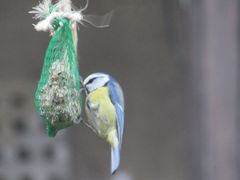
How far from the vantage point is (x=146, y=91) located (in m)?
4.30

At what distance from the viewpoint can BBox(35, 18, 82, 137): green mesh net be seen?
7.21ft

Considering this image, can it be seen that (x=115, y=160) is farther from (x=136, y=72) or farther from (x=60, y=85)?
(x=136, y=72)

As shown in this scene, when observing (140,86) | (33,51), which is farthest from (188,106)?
(33,51)

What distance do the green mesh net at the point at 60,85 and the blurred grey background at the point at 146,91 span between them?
1784mm

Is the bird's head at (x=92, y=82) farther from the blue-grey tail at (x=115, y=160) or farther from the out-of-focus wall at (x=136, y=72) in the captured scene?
the out-of-focus wall at (x=136, y=72)

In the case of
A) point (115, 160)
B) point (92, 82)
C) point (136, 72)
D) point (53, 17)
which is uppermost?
point (53, 17)

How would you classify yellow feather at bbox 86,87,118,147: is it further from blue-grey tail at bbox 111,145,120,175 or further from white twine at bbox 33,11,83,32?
white twine at bbox 33,11,83,32

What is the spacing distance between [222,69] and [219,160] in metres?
0.50

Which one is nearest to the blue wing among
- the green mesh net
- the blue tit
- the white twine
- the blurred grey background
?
the blue tit

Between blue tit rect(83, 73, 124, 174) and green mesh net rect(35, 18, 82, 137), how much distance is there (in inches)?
3.4

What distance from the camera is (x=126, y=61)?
4.23 meters

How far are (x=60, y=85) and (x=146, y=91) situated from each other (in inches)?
82.5

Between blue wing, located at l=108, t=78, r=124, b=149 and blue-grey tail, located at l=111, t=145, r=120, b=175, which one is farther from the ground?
blue wing, located at l=108, t=78, r=124, b=149

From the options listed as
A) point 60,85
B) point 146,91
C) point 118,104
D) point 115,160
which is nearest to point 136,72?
point 146,91
